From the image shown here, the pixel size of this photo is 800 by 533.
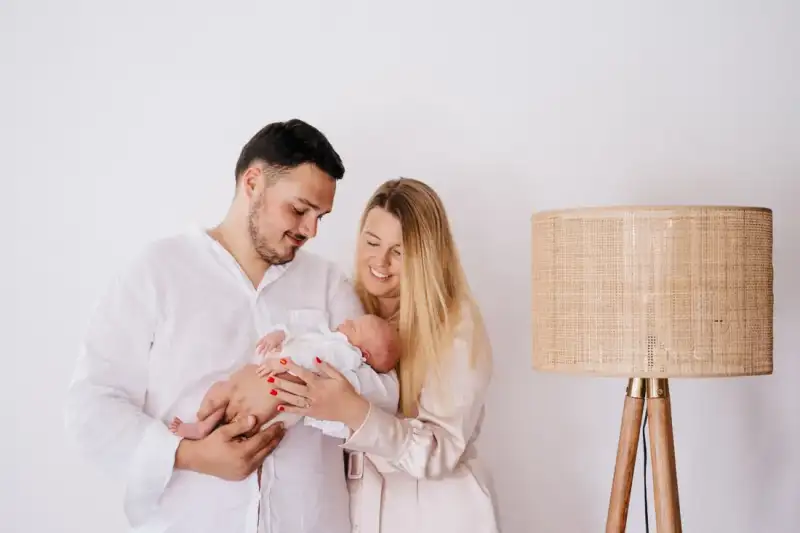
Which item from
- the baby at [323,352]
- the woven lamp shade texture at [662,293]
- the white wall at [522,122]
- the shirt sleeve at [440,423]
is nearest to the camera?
the woven lamp shade texture at [662,293]

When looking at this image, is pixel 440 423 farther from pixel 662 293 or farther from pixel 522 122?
pixel 522 122

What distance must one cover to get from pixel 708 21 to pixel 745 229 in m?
0.89

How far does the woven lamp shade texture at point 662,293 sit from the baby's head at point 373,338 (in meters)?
0.41

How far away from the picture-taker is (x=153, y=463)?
2.04 metres

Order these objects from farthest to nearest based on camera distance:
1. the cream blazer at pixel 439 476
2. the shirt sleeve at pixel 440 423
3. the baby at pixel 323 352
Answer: the cream blazer at pixel 439 476 → the shirt sleeve at pixel 440 423 → the baby at pixel 323 352

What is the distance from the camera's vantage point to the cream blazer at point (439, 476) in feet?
7.55

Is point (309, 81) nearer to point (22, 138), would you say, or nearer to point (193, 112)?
point (193, 112)

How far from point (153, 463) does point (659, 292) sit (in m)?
1.09

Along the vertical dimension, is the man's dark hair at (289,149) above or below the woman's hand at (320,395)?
above

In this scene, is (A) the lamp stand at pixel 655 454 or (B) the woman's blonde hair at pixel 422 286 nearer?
(A) the lamp stand at pixel 655 454

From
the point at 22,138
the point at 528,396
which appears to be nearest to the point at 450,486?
the point at 528,396

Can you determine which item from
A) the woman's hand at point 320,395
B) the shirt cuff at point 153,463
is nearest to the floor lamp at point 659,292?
the woman's hand at point 320,395

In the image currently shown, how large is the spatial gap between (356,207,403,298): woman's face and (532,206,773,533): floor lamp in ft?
1.45

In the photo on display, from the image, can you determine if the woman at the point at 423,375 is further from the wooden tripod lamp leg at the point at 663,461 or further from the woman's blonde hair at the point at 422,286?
the wooden tripod lamp leg at the point at 663,461
